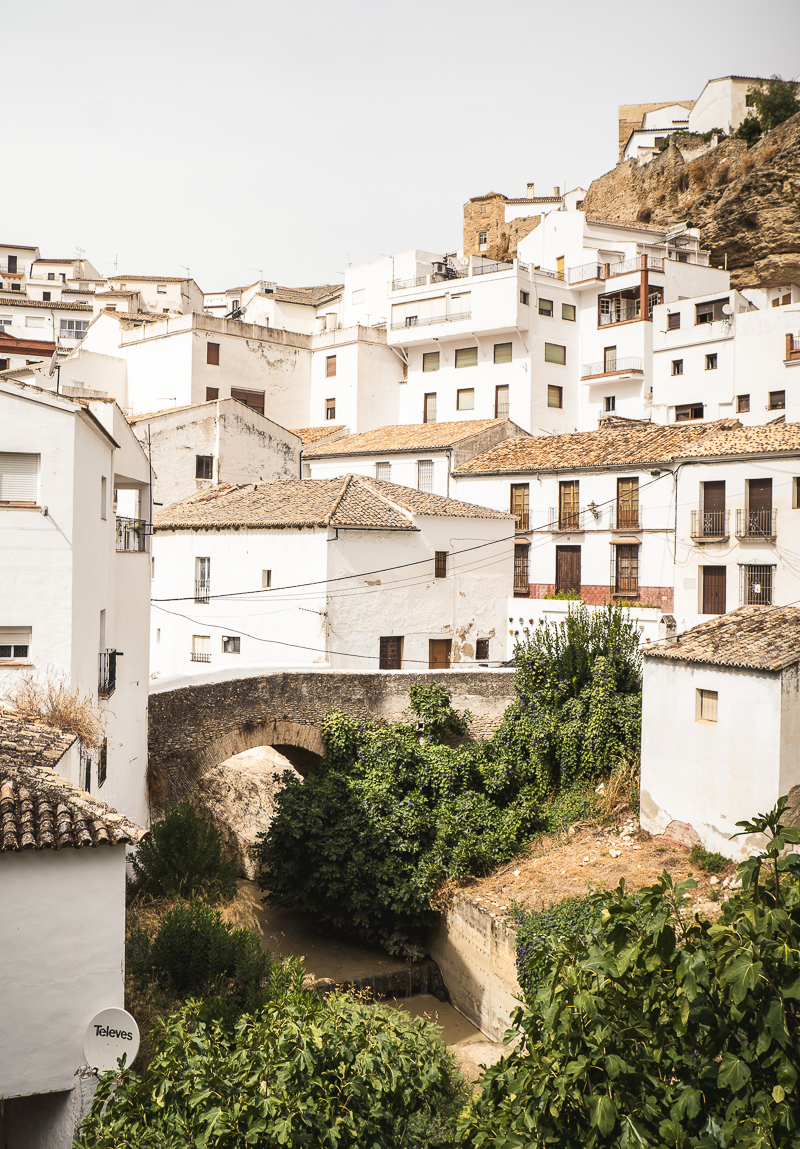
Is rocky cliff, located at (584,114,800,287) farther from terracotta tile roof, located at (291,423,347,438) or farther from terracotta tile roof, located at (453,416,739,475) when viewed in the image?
terracotta tile roof, located at (291,423,347,438)

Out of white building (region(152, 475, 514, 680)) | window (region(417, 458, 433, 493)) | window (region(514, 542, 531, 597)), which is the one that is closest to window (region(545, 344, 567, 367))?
window (region(417, 458, 433, 493))

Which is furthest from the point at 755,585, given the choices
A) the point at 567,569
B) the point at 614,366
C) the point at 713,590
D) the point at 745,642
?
the point at 614,366

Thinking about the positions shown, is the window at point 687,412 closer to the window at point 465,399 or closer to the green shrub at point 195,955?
the window at point 465,399

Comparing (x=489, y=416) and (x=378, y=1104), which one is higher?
(x=489, y=416)

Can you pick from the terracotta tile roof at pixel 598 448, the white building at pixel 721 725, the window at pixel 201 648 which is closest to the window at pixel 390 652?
the window at pixel 201 648

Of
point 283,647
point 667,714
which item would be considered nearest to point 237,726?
point 283,647

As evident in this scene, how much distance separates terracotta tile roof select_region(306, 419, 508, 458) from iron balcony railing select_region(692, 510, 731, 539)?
8777 mm

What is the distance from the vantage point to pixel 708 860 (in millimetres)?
14852

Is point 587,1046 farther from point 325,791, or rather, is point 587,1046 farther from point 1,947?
point 325,791

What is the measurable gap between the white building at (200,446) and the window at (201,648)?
14.9 feet

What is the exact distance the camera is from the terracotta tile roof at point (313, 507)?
74.6 ft

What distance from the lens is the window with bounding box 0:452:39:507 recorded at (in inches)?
438

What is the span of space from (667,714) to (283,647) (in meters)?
10.0

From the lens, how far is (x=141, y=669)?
1587 centimetres
